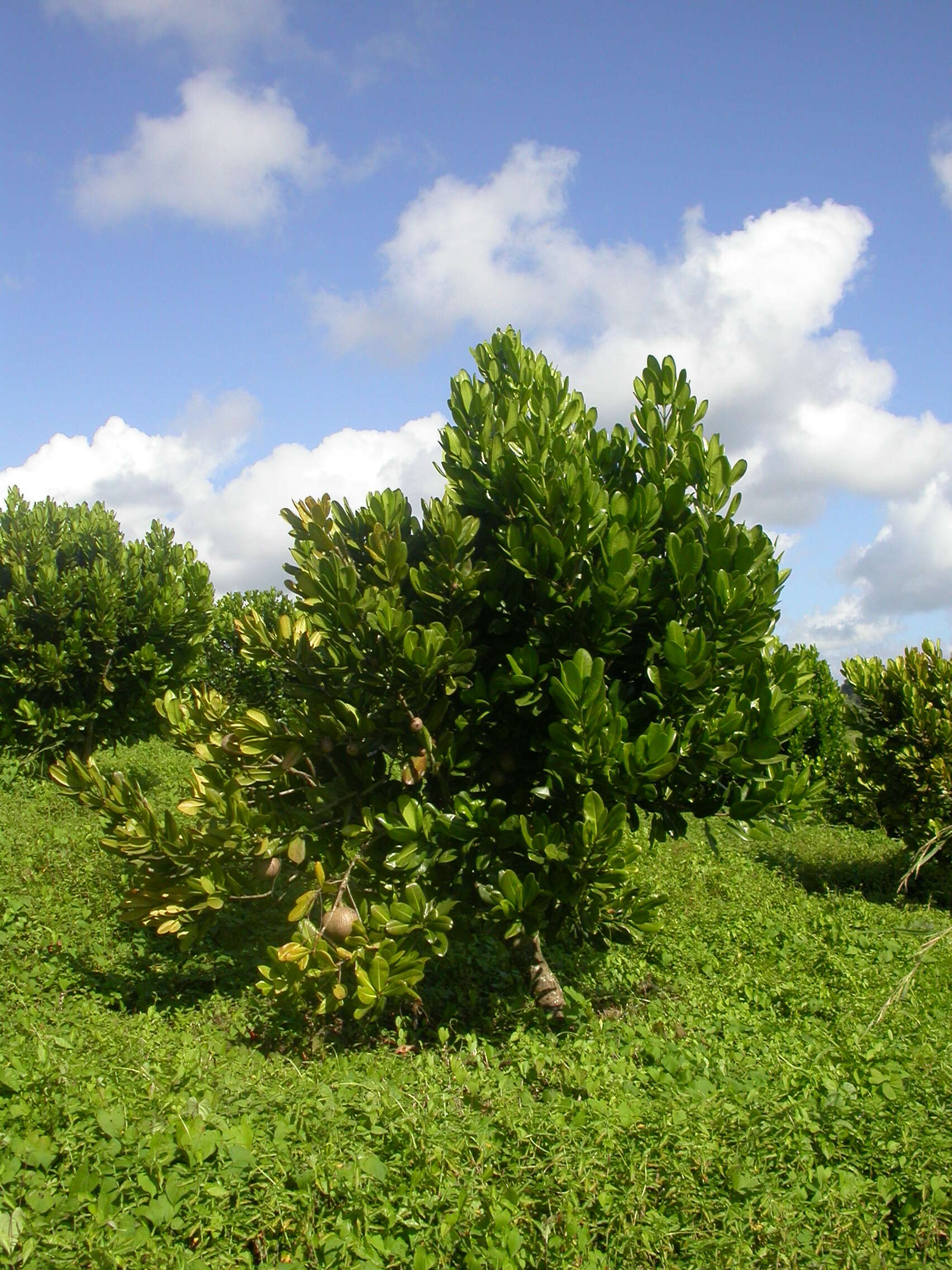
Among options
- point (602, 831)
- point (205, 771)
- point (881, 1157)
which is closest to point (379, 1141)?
point (602, 831)

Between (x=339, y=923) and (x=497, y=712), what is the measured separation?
130 cm

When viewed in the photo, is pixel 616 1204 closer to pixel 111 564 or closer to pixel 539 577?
pixel 539 577

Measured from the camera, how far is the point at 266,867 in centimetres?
455

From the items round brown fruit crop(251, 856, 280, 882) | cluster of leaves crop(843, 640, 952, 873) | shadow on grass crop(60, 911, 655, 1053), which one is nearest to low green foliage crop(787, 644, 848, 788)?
cluster of leaves crop(843, 640, 952, 873)

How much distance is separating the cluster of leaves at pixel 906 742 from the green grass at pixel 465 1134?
3.74 metres

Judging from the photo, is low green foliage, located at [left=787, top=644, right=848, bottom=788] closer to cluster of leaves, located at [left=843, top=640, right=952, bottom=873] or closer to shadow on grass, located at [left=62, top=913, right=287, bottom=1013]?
cluster of leaves, located at [left=843, top=640, right=952, bottom=873]

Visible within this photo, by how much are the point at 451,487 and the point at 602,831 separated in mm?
2017

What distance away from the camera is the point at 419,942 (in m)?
4.21

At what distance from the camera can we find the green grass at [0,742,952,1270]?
8.79ft

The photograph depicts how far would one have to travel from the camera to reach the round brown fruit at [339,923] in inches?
158

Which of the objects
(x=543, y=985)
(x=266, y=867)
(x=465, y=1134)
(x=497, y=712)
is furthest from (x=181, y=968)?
(x=465, y=1134)

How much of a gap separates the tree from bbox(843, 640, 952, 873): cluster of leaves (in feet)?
15.8

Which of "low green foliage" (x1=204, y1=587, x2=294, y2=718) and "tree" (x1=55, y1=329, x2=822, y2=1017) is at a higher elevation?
"low green foliage" (x1=204, y1=587, x2=294, y2=718)

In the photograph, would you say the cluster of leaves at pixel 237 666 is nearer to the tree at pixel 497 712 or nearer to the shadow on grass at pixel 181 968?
the shadow on grass at pixel 181 968
